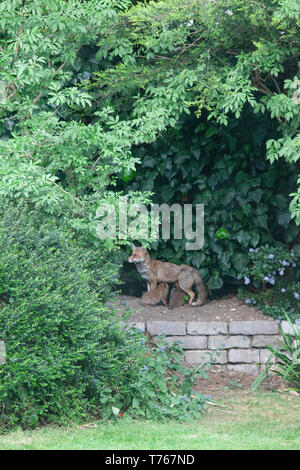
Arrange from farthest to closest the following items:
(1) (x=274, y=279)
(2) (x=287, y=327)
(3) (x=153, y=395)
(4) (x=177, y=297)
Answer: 1. (4) (x=177, y=297)
2. (1) (x=274, y=279)
3. (2) (x=287, y=327)
4. (3) (x=153, y=395)

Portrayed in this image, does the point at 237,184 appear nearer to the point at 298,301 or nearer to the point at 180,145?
the point at 180,145

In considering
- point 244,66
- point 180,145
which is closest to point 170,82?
point 244,66

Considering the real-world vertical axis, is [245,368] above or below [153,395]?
below

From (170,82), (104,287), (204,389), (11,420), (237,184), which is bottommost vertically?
(204,389)

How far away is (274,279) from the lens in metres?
7.55

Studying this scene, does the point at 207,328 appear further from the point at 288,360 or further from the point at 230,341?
the point at 288,360

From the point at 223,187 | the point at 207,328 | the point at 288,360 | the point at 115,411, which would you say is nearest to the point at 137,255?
the point at 207,328

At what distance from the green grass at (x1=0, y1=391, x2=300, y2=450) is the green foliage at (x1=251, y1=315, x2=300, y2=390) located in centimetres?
61

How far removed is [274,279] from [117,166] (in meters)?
2.45

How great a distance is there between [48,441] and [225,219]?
158 inches

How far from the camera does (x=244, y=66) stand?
636cm
